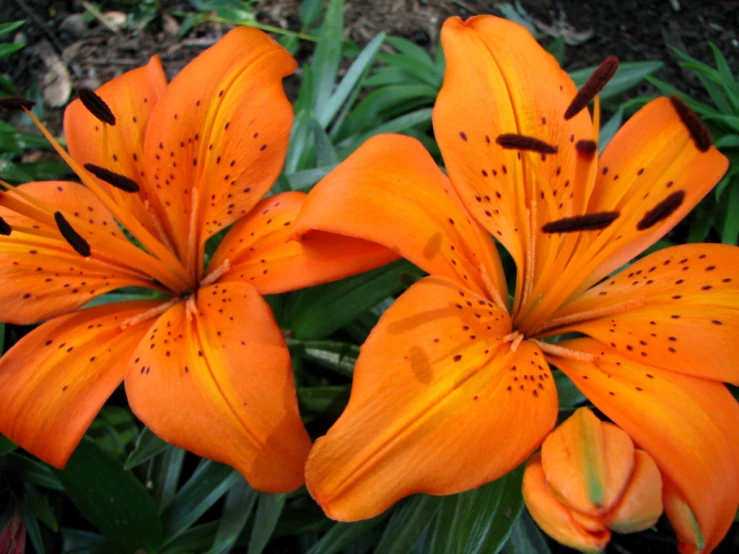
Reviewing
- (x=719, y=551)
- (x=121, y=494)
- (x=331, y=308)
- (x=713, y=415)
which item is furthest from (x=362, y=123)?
(x=719, y=551)

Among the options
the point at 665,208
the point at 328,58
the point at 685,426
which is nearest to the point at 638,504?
the point at 685,426

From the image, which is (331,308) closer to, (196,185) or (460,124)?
(196,185)

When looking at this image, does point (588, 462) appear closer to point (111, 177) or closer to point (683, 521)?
point (683, 521)

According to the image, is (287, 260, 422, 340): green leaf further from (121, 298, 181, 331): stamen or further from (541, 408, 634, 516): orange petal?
(541, 408, 634, 516): orange petal

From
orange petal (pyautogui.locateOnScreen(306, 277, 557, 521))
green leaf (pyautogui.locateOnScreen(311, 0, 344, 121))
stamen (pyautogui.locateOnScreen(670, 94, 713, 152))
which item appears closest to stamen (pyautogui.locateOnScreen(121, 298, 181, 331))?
orange petal (pyautogui.locateOnScreen(306, 277, 557, 521))

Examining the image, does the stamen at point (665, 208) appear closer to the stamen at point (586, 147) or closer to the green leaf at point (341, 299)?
the stamen at point (586, 147)

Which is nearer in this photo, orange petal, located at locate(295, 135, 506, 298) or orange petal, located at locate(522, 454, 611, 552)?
orange petal, located at locate(522, 454, 611, 552)
